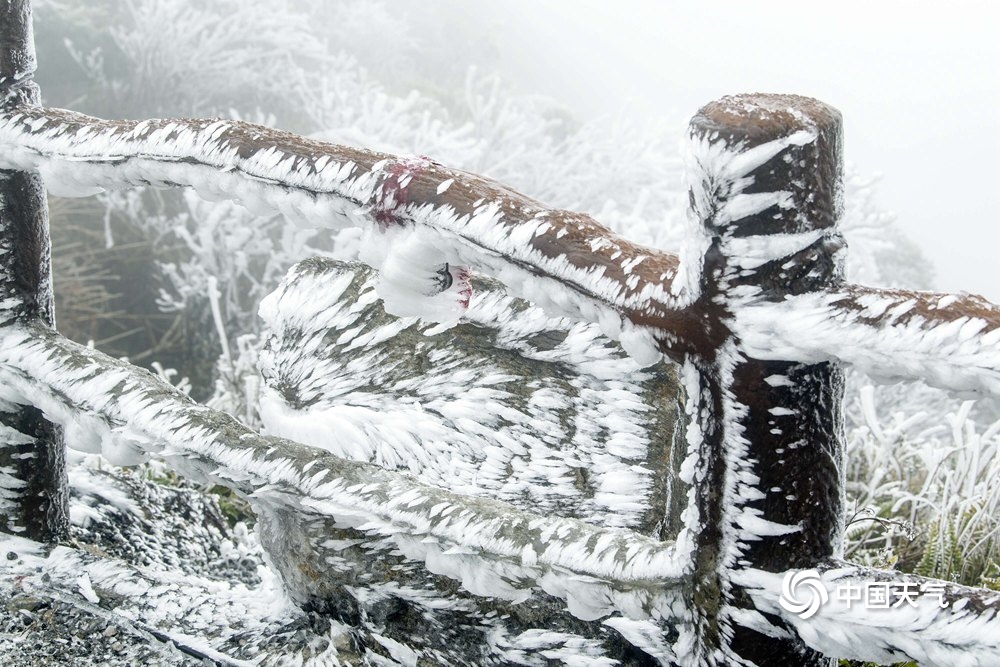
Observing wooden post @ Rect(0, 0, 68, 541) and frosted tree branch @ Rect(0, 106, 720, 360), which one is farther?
wooden post @ Rect(0, 0, 68, 541)

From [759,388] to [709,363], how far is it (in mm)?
29

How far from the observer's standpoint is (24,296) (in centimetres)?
88

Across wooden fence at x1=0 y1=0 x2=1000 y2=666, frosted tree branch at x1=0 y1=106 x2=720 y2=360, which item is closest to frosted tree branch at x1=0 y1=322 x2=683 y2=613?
wooden fence at x1=0 y1=0 x2=1000 y2=666

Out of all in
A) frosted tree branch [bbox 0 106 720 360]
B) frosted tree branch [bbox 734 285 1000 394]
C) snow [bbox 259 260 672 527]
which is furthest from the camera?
snow [bbox 259 260 672 527]

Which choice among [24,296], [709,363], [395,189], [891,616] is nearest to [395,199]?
[395,189]

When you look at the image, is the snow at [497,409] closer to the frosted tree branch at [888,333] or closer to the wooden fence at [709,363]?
the wooden fence at [709,363]

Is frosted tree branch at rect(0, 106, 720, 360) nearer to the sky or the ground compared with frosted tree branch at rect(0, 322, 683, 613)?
nearer to the sky

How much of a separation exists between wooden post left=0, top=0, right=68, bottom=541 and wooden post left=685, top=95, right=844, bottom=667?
2.41ft

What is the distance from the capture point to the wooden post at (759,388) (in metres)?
0.42

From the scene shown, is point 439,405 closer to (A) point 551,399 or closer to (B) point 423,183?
(A) point 551,399

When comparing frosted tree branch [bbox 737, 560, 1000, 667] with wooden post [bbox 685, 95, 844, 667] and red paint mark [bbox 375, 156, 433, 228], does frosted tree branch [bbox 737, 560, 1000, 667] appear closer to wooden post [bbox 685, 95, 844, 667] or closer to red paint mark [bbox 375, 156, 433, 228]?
wooden post [bbox 685, 95, 844, 667]

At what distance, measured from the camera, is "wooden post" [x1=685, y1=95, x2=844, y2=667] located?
1.37ft

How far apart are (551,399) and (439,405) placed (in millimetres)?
114

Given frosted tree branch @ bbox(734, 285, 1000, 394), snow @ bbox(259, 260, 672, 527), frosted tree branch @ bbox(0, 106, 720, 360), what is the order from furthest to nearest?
snow @ bbox(259, 260, 672, 527) → frosted tree branch @ bbox(0, 106, 720, 360) → frosted tree branch @ bbox(734, 285, 1000, 394)
